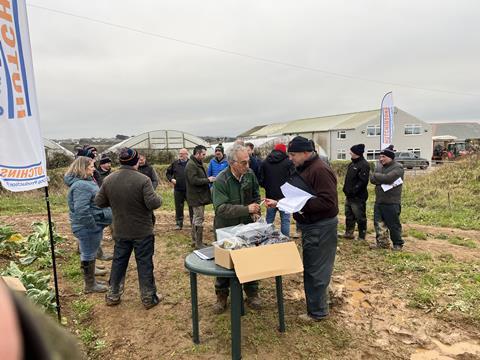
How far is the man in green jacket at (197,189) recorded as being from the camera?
6.37 m

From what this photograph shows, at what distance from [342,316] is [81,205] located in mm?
3455

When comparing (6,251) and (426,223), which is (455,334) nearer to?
(426,223)

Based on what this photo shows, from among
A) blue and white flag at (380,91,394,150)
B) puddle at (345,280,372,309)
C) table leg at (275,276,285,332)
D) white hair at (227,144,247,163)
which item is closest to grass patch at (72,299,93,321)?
table leg at (275,276,285,332)

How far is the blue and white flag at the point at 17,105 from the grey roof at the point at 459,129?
67.8m

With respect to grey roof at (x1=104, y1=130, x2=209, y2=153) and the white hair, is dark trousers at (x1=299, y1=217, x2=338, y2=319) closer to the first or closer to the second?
the white hair

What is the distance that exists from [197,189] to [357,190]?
3.14 meters

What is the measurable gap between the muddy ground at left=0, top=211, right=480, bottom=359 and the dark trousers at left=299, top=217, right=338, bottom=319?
395mm

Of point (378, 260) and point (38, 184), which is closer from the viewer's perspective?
point (38, 184)

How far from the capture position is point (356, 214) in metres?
7.02

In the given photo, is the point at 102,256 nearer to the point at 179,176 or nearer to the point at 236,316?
the point at 179,176

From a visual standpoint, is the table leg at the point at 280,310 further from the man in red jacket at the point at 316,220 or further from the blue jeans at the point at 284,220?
the blue jeans at the point at 284,220

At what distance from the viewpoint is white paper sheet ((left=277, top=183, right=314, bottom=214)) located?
11.5ft

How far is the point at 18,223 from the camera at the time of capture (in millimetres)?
8523

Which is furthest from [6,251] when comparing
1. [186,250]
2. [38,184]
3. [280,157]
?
[280,157]
